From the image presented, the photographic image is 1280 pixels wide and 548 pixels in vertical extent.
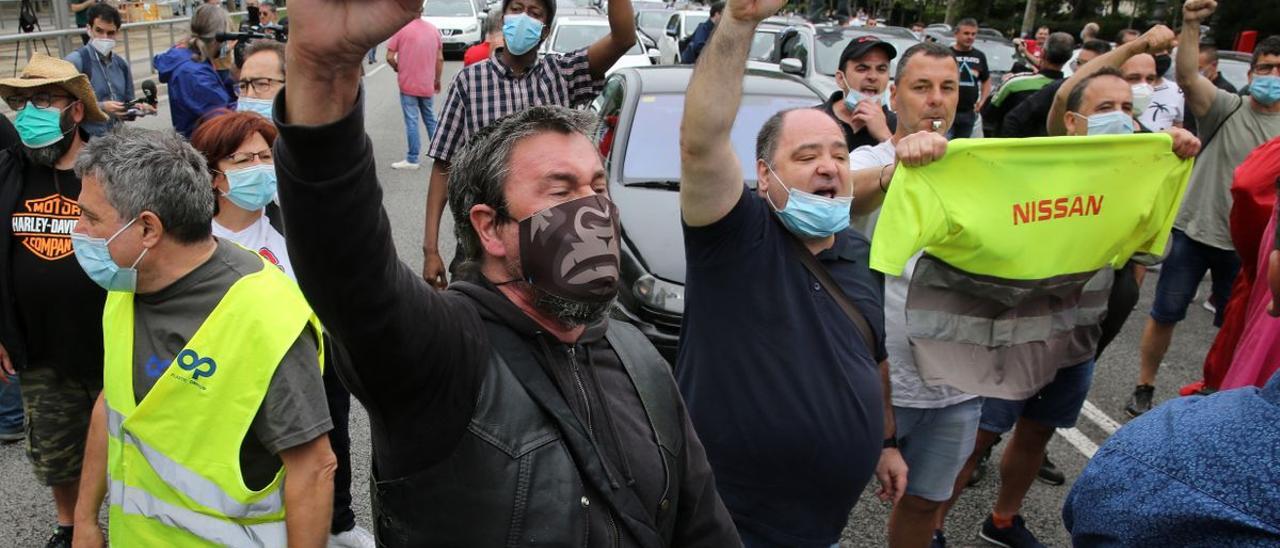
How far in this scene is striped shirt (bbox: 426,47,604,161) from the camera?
15.4 feet

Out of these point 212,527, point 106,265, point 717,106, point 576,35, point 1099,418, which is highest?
point 717,106

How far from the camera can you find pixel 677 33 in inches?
708

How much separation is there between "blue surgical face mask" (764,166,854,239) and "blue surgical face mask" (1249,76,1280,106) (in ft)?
13.7

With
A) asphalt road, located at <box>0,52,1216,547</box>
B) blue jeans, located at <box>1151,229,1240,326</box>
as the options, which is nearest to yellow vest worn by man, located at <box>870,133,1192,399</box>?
asphalt road, located at <box>0,52,1216,547</box>

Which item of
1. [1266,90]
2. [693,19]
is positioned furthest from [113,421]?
[693,19]

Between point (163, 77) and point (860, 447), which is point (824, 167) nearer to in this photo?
point (860, 447)

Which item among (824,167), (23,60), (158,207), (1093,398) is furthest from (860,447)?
(23,60)

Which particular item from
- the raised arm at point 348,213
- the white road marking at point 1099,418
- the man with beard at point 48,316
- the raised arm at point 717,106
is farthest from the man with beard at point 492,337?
the white road marking at point 1099,418

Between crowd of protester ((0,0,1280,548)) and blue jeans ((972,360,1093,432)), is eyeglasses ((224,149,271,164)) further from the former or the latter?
blue jeans ((972,360,1093,432))

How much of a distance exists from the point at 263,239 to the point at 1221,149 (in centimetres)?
523

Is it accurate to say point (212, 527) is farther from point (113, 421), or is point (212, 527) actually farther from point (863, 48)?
point (863, 48)

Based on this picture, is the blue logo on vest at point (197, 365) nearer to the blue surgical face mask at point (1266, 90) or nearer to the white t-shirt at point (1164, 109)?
the blue surgical face mask at point (1266, 90)

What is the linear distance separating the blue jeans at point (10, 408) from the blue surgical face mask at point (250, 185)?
2264mm

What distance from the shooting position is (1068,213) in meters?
3.19
